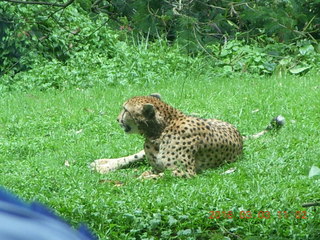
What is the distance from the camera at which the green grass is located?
4.06 meters

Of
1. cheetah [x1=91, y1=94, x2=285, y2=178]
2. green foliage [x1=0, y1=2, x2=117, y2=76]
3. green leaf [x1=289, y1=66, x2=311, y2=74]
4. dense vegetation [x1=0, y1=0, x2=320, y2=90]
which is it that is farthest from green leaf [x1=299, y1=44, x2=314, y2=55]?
cheetah [x1=91, y1=94, x2=285, y2=178]

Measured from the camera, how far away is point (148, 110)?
17.2 ft

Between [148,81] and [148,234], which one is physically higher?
[148,234]

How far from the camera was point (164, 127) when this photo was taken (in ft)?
17.5

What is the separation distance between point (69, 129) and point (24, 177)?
2.05 metres

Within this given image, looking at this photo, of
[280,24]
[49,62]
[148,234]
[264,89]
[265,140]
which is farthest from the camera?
[49,62]

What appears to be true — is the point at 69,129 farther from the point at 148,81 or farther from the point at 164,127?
the point at 148,81

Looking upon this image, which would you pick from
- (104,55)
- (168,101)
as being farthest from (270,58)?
(168,101)

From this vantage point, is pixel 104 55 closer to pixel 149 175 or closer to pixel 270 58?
pixel 270 58

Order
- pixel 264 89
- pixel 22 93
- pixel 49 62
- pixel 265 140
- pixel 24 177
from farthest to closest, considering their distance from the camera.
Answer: pixel 49 62
pixel 22 93
pixel 264 89
pixel 265 140
pixel 24 177

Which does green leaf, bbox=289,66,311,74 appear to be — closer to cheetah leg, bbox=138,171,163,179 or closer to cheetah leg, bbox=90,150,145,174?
cheetah leg, bbox=90,150,145,174

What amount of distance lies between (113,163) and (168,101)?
2653mm

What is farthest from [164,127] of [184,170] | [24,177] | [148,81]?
[148,81]

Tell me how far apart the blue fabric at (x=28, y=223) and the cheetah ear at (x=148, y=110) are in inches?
166
